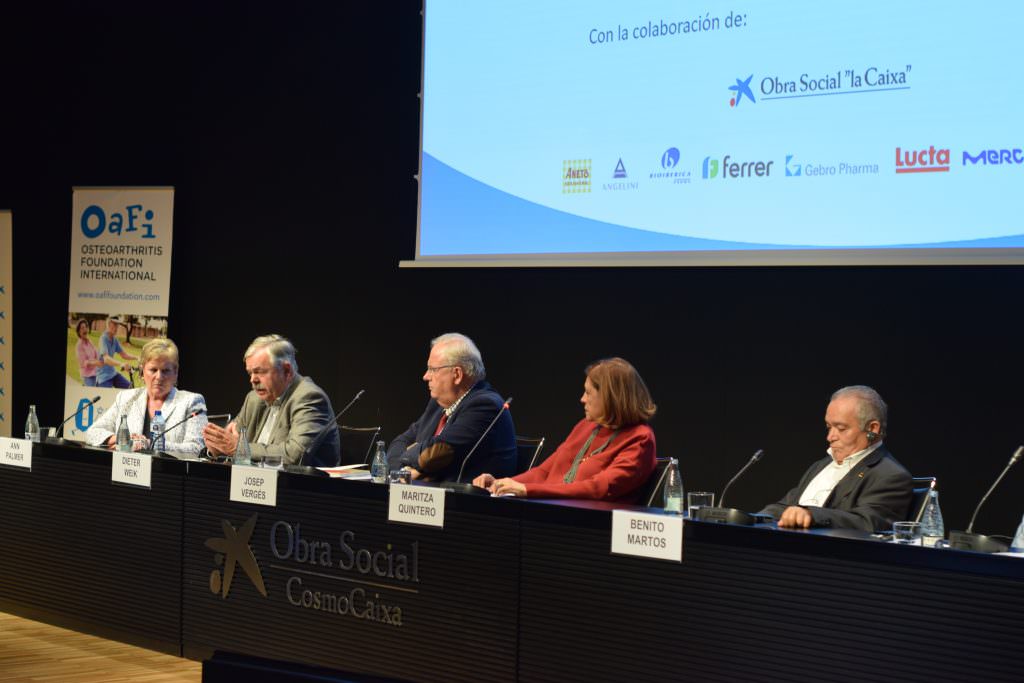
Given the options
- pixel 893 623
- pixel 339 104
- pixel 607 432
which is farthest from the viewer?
pixel 339 104

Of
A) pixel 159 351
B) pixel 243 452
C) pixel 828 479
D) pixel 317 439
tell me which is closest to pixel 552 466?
pixel 317 439

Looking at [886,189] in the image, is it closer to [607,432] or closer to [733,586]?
[607,432]

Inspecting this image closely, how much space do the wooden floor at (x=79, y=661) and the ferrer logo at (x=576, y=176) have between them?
7.59 feet

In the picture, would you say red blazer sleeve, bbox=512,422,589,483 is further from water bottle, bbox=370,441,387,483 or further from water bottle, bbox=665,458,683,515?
water bottle, bbox=665,458,683,515

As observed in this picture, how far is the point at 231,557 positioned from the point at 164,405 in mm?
1198

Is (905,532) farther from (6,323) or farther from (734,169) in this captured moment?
(6,323)

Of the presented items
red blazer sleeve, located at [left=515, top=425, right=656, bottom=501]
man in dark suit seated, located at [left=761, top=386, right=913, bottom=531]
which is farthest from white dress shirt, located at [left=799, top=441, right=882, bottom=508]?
red blazer sleeve, located at [left=515, top=425, right=656, bottom=501]

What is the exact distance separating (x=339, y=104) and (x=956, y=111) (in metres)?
3.14

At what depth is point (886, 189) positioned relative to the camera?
428cm

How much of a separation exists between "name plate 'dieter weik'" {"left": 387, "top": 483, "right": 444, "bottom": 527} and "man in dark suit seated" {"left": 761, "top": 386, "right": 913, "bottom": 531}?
90 centimetres

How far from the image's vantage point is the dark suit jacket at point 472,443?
4.02 m

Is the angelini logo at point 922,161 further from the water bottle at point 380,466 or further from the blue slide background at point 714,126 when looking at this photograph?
the water bottle at point 380,466

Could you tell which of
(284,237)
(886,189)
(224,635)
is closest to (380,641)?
(224,635)

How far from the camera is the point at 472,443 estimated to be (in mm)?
4133
